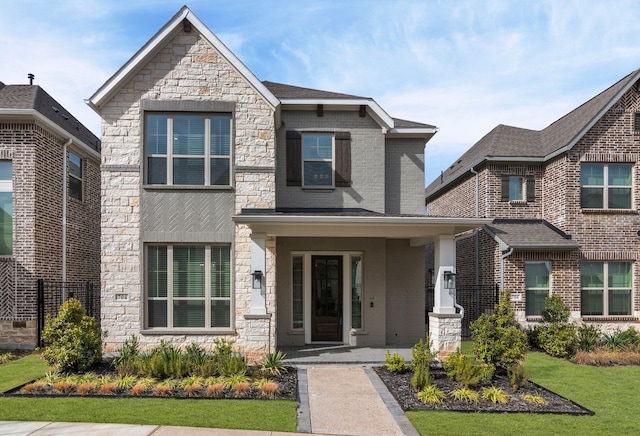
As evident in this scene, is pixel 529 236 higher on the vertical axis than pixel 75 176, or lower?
lower

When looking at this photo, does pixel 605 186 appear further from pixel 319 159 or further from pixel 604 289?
pixel 319 159

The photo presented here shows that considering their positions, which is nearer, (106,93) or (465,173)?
(106,93)

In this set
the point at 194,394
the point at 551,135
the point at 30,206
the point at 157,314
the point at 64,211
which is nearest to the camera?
the point at 194,394

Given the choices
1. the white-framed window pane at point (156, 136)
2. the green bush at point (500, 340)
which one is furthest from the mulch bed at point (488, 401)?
the white-framed window pane at point (156, 136)

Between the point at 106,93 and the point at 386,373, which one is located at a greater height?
the point at 106,93

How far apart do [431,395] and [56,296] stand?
10859mm

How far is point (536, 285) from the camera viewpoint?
1461 centimetres

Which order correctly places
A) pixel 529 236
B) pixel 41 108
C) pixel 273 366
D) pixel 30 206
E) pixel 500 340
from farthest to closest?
pixel 529 236 → pixel 41 108 → pixel 30 206 → pixel 273 366 → pixel 500 340

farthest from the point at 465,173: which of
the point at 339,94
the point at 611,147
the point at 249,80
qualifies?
the point at 249,80

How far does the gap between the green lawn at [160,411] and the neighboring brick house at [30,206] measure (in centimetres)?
552

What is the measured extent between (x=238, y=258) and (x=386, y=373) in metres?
4.30

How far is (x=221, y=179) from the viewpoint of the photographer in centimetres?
1156

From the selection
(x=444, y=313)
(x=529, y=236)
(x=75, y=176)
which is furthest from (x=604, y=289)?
(x=75, y=176)

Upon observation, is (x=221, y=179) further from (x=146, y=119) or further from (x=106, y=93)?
(x=106, y=93)
